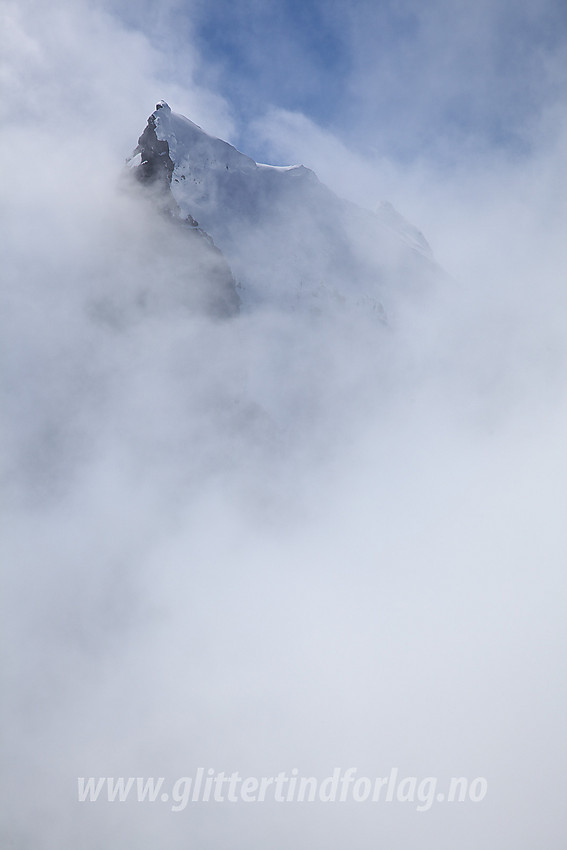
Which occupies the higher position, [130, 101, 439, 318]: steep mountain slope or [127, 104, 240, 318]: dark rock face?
[130, 101, 439, 318]: steep mountain slope

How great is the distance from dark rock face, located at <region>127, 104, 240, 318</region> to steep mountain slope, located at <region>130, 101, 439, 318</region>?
0.18 meters

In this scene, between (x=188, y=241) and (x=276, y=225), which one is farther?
(x=276, y=225)

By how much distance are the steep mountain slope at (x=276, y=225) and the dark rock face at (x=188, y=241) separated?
0.18 meters

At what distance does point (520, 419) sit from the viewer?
101 metres

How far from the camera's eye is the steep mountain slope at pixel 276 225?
60250 millimetres

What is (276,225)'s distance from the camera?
68.8 metres

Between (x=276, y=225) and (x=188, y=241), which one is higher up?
(x=276, y=225)

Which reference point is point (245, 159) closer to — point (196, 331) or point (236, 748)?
point (196, 331)

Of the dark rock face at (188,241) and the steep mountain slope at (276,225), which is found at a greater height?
the steep mountain slope at (276,225)

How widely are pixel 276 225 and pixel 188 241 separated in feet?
46.9

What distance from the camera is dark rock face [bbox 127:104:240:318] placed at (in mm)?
58938

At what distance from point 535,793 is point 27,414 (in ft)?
273

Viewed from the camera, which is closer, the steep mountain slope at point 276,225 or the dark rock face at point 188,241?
the dark rock face at point 188,241

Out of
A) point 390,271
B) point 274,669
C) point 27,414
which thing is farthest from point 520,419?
point 27,414
